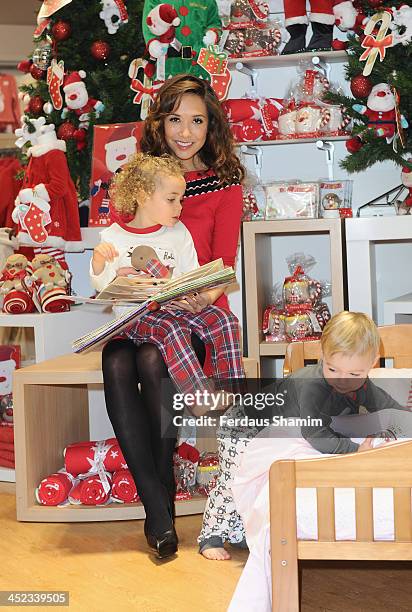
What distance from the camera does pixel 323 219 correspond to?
9.01ft

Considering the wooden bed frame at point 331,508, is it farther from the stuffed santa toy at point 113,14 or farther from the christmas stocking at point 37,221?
the stuffed santa toy at point 113,14

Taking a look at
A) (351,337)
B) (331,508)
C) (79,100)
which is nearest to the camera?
(331,508)

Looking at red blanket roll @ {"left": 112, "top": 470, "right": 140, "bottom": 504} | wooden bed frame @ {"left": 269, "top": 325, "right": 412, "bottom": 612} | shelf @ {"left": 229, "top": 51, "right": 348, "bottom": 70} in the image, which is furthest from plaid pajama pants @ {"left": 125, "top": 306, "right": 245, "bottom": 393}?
shelf @ {"left": 229, "top": 51, "right": 348, "bottom": 70}

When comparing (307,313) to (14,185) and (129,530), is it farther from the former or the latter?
(14,185)

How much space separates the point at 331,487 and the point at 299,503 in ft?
0.31

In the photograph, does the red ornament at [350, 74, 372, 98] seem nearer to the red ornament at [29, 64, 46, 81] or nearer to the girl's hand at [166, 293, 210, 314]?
the girl's hand at [166, 293, 210, 314]

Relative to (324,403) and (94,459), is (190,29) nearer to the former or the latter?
(94,459)

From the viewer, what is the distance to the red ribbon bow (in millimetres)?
2752

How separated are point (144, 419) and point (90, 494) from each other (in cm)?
43

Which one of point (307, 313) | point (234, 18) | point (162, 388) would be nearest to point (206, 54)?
point (234, 18)

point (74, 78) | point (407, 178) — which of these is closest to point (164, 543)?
point (407, 178)

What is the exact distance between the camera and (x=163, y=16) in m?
3.00

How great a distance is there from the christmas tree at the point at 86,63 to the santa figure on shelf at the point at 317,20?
2.11ft

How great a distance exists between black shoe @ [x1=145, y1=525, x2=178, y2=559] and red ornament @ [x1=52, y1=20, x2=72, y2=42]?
208cm
